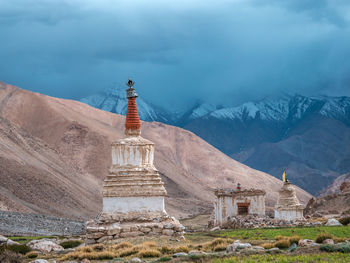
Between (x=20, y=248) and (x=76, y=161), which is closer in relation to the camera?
(x=20, y=248)

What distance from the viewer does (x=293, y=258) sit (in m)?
13.2

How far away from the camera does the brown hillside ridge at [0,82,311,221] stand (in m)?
58.9

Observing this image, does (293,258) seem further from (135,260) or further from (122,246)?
(122,246)

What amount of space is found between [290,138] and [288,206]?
137257mm

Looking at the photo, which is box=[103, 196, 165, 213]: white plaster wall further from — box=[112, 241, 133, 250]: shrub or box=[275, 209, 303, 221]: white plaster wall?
box=[275, 209, 303, 221]: white plaster wall

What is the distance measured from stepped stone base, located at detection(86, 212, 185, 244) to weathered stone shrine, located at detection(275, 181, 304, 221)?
16672 mm

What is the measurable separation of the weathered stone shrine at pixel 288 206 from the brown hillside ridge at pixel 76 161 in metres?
24.3

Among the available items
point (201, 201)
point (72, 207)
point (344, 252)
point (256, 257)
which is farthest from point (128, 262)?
point (201, 201)

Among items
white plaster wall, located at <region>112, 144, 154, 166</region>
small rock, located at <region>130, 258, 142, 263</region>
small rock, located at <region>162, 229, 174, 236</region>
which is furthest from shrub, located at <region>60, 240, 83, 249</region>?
small rock, located at <region>130, 258, 142, 263</region>

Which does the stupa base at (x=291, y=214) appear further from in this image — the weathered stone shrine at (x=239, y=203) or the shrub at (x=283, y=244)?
the shrub at (x=283, y=244)

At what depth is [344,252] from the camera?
46.1 feet

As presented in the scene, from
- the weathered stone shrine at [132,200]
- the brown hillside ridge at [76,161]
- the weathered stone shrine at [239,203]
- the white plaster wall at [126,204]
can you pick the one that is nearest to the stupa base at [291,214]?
the weathered stone shrine at [239,203]

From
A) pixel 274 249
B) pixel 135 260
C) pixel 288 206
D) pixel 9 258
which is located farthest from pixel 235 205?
pixel 9 258

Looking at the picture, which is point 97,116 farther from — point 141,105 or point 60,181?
point 141,105
